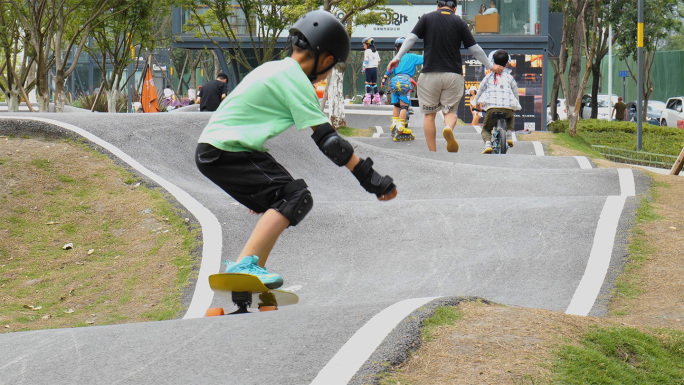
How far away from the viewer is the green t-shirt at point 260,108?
4695mm

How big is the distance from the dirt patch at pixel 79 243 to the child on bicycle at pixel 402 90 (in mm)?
6948

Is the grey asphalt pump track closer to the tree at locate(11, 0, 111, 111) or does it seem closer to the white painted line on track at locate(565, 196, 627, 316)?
the white painted line on track at locate(565, 196, 627, 316)

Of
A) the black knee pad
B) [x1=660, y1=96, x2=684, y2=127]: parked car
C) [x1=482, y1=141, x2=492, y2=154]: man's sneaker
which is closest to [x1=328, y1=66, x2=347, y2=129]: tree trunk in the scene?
[x1=482, y1=141, x2=492, y2=154]: man's sneaker

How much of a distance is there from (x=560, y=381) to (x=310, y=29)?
7.94ft

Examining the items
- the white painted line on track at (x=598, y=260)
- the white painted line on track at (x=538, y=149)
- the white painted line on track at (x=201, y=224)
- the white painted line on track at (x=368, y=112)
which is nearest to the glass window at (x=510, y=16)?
the white painted line on track at (x=368, y=112)

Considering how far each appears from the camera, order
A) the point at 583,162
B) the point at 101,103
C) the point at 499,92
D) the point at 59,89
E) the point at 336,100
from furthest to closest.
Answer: the point at 101,103 → the point at 336,100 → the point at 59,89 → the point at 583,162 → the point at 499,92

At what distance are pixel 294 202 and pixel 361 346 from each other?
134cm

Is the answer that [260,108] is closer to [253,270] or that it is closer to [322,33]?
[322,33]

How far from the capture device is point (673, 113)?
129 feet

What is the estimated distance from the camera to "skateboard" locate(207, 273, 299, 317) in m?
Result: 4.75

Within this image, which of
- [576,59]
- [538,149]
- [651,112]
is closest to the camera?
[538,149]

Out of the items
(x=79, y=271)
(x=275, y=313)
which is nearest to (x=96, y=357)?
(x=275, y=313)

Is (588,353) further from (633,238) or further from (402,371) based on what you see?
(633,238)

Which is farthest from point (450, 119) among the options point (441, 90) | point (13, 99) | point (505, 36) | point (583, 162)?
point (505, 36)
